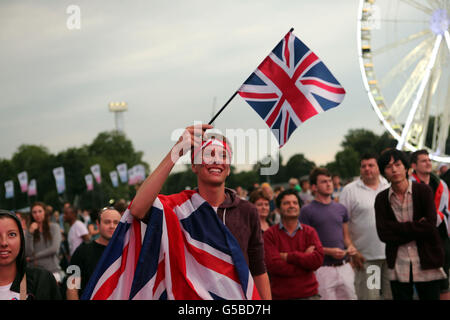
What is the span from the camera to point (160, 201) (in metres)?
3.49

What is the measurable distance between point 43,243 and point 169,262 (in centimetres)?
628

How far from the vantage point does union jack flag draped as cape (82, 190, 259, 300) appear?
11.3 ft

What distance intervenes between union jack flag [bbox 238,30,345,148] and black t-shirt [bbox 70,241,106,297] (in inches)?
77.5

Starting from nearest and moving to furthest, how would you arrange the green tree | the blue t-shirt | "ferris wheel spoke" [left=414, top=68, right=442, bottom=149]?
the blue t-shirt → "ferris wheel spoke" [left=414, top=68, right=442, bottom=149] → the green tree

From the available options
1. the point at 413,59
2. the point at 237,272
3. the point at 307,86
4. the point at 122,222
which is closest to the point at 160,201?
the point at 122,222

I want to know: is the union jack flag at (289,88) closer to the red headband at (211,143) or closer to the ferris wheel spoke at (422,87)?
the red headband at (211,143)

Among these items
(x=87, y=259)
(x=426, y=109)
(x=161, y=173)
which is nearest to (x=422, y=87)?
(x=426, y=109)

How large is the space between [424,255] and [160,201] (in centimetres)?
331

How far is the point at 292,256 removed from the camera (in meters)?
6.58

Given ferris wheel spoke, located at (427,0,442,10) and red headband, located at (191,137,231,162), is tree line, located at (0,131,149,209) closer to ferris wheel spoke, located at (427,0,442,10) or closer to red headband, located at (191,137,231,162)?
ferris wheel spoke, located at (427,0,442,10)

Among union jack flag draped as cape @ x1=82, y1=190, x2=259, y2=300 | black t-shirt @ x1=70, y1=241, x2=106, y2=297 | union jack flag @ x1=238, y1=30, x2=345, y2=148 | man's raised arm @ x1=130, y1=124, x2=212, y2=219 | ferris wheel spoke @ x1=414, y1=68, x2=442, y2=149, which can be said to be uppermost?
ferris wheel spoke @ x1=414, y1=68, x2=442, y2=149

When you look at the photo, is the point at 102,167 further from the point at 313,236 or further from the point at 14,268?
the point at 14,268

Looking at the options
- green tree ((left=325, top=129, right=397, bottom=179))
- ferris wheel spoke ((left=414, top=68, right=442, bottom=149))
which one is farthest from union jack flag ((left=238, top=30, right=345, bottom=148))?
green tree ((left=325, top=129, right=397, bottom=179))
